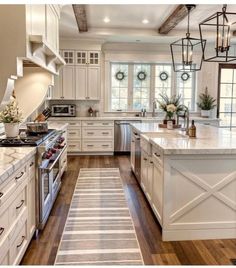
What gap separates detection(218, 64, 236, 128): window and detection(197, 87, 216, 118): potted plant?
280mm

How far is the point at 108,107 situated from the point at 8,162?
573cm

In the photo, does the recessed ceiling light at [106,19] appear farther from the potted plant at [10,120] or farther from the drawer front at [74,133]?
the potted plant at [10,120]

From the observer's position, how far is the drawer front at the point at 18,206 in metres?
2.13

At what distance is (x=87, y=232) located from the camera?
10.0ft

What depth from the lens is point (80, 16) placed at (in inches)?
207

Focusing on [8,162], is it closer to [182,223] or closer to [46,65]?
[182,223]

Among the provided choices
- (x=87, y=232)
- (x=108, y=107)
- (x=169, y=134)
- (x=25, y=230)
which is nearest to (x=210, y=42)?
(x=108, y=107)

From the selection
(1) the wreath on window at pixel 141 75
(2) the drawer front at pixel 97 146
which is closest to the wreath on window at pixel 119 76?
(1) the wreath on window at pixel 141 75

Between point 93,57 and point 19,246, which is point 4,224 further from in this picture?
point 93,57

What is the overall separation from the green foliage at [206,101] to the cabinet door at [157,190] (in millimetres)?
4834

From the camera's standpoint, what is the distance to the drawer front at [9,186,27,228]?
213 centimetres

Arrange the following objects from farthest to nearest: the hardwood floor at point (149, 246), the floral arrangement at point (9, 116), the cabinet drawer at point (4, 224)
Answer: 1. the floral arrangement at point (9, 116)
2. the hardwood floor at point (149, 246)
3. the cabinet drawer at point (4, 224)

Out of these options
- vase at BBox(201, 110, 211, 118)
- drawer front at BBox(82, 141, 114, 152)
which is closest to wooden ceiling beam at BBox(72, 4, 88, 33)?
drawer front at BBox(82, 141, 114, 152)

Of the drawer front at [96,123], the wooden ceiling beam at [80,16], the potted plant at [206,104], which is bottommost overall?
the drawer front at [96,123]
